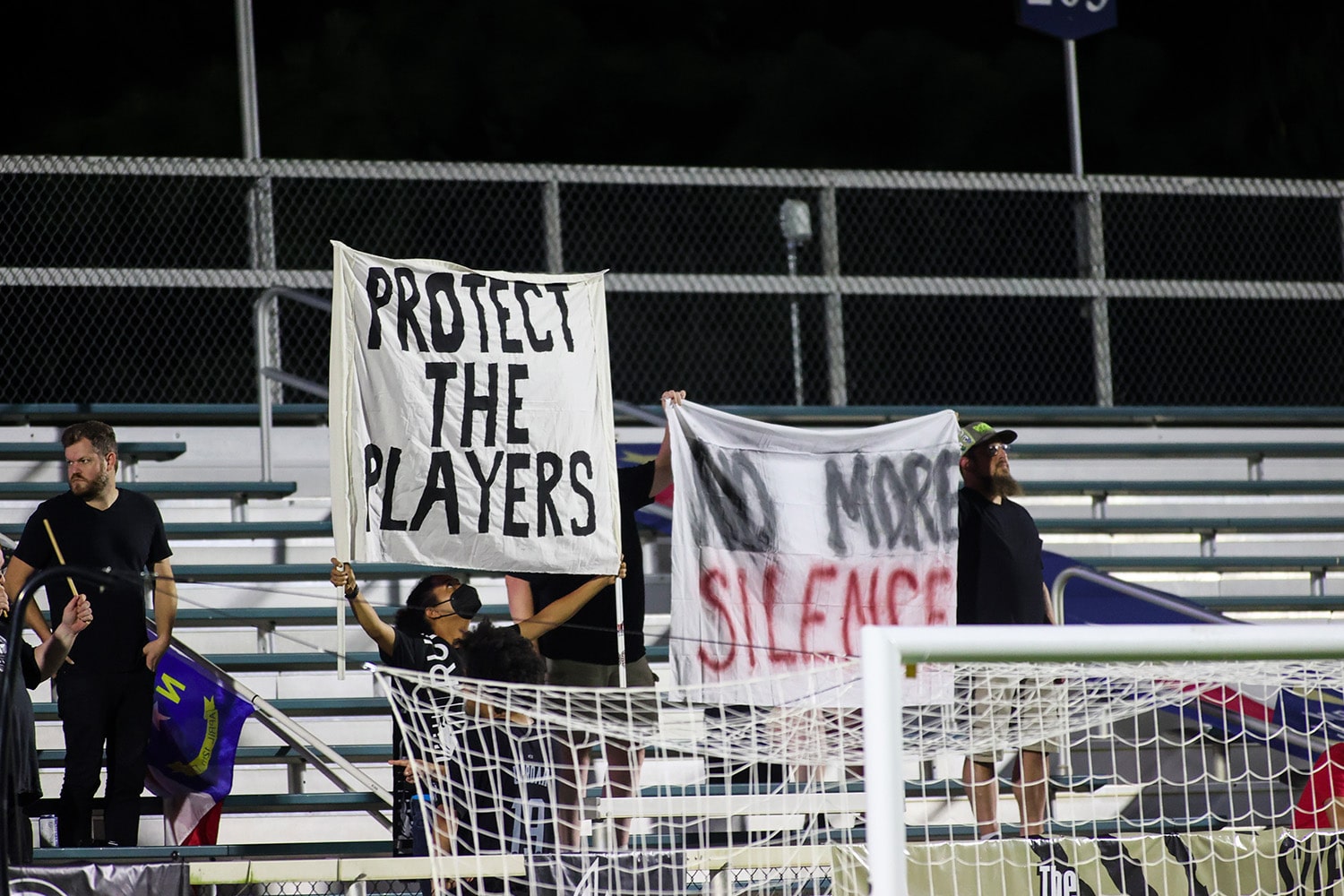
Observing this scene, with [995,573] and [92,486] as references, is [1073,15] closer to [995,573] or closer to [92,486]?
[995,573]

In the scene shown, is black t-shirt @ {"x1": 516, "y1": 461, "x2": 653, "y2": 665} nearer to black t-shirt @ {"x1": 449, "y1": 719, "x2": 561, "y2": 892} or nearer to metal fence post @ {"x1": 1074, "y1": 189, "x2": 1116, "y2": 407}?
black t-shirt @ {"x1": 449, "y1": 719, "x2": 561, "y2": 892}

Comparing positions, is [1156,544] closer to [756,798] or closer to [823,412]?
[823,412]

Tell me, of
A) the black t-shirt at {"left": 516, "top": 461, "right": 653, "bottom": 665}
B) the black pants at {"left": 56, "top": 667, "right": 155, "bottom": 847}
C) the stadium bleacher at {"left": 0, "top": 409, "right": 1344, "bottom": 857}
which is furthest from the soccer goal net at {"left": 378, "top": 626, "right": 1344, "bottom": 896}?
the black pants at {"left": 56, "top": 667, "right": 155, "bottom": 847}

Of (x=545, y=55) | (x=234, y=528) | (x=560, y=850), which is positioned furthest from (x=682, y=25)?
(x=560, y=850)

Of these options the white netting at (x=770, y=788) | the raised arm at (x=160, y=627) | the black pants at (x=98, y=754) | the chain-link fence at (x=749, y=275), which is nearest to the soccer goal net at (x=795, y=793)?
the white netting at (x=770, y=788)

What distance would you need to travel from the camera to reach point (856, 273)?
1333cm

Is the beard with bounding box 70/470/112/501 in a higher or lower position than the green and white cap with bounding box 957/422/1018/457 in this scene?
lower

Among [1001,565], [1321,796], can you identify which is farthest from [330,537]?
[1321,796]

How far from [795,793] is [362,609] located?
1.66 metres

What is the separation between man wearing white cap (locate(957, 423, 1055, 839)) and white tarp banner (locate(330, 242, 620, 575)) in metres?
1.57

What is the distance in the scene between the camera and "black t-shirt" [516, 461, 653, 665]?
6598 mm

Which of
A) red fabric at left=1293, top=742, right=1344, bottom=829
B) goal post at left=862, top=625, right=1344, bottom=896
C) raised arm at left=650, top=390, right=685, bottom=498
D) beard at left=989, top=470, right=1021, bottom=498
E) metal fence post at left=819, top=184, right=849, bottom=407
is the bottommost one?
red fabric at left=1293, top=742, right=1344, bottom=829

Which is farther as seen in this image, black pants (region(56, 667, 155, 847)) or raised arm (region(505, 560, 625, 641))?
raised arm (region(505, 560, 625, 641))

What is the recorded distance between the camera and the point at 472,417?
21.0ft
